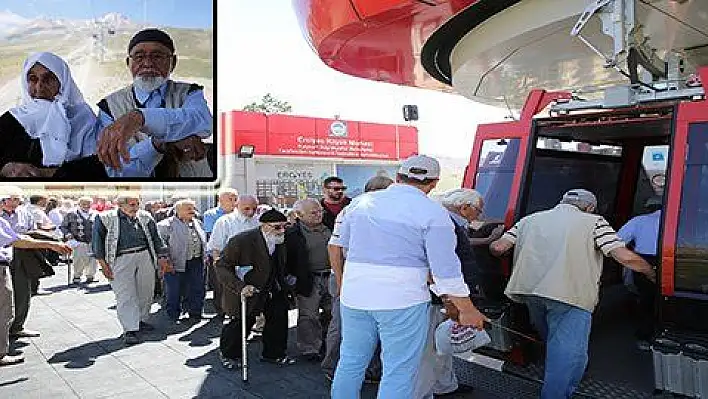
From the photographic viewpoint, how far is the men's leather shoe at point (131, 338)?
576cm

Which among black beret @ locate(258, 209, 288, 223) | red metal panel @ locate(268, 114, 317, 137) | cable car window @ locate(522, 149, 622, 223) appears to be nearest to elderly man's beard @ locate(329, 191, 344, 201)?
black beret @ locate(258, 209, 288, 223)

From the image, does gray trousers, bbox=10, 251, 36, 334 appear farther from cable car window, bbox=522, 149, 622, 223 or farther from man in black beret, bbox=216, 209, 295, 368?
cable car window, bbox=522, 149, 622, 223

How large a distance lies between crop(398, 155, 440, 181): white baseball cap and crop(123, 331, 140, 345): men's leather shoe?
3792 mm

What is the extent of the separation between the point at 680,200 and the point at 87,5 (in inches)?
129

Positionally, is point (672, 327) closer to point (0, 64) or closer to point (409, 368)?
point (409, 368)

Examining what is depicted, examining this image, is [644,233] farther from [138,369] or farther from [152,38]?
[152,38]

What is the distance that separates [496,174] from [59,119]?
3895mm

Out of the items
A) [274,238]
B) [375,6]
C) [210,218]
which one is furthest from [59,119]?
[210,218]

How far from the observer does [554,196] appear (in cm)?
492

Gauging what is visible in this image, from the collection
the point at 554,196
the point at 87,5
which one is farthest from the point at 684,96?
the point at 87,5

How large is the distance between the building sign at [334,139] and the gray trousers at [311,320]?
5.75 meters

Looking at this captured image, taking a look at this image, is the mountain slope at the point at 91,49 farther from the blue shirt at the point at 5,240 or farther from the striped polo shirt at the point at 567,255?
the blue shirt at the point at 5,240

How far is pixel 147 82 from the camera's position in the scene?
0.94 metres

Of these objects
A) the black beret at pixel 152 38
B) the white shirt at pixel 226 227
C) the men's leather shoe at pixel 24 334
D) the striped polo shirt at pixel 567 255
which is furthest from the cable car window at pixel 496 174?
the men's leather shoe at pixel 24 334
